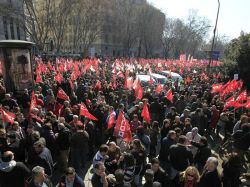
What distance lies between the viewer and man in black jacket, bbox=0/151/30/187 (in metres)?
4.41

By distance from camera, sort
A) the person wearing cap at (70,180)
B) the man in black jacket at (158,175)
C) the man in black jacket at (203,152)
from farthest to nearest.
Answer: the man in black jacket at (203,152)
the man in black jacket at (158,175)
the person wearing cap at (70,180)

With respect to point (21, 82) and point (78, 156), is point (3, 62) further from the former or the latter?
point (78, 156)

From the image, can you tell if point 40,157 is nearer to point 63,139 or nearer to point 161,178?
point 63,139

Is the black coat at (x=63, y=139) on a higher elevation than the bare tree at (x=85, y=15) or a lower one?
lower

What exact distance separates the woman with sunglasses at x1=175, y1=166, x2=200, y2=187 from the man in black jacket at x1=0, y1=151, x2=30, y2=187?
2743mm

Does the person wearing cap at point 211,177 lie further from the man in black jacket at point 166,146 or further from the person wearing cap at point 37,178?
the person wearing cap at point 37,178

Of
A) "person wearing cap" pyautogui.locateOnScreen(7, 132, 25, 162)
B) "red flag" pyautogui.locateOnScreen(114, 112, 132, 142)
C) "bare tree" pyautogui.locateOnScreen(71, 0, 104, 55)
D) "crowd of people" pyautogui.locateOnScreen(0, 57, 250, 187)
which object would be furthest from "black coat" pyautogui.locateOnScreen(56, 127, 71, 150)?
"bare tree" pyautogui.locateOnScreen(71, 0, 104, 55)

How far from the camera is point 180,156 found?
17.7 feet

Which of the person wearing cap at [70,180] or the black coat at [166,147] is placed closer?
the person wearing cap at [70,180]

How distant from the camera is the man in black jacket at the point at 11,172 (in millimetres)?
4406

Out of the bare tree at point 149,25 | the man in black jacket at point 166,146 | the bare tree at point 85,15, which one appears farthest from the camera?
the bare tree at point 149,25

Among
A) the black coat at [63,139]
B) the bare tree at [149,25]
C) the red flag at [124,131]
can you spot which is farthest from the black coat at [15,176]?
the bare tree at [149,25]

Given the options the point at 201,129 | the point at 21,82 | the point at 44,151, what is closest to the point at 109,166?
the point at 44,151

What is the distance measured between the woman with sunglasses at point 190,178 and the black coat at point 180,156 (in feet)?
2.76
